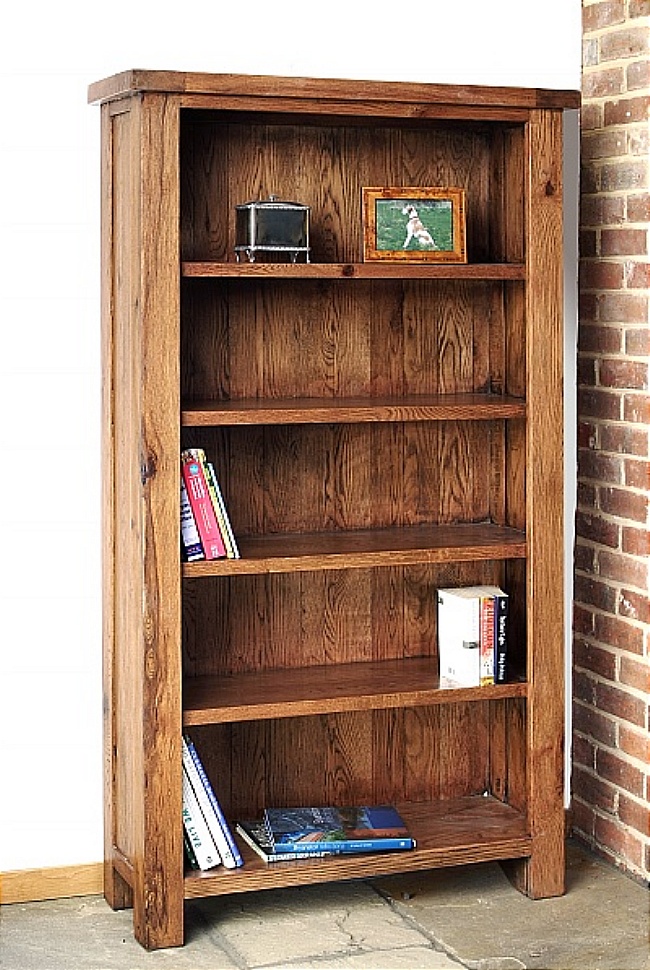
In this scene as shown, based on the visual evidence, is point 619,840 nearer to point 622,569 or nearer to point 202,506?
point 622,569

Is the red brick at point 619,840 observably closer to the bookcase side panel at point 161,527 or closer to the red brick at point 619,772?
the red brick at point 619,772

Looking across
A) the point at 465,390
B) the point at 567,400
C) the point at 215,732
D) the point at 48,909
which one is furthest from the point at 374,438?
the point at 48,909

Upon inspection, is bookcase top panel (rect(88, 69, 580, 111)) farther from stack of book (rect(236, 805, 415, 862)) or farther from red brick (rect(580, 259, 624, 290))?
stack of book (rect(236, 805, 415, 862))

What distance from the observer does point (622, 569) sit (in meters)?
3.65

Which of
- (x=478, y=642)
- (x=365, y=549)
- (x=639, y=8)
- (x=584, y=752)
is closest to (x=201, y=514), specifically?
(x=365, y=549)

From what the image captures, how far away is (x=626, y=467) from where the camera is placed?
361cm

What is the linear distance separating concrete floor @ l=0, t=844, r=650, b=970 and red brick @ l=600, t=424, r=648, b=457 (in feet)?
3.31

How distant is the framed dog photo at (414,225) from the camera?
3318 millimetres

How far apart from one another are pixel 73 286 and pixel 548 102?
1.11 m

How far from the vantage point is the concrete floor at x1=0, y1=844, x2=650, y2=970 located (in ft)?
10.3

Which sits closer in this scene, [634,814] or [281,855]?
[281,855]

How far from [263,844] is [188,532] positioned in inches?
28.2

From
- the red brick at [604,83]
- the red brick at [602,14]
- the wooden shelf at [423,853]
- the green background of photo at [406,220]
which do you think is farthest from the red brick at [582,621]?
the red brick at [602,14]

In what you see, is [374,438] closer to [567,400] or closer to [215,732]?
[567,400]
